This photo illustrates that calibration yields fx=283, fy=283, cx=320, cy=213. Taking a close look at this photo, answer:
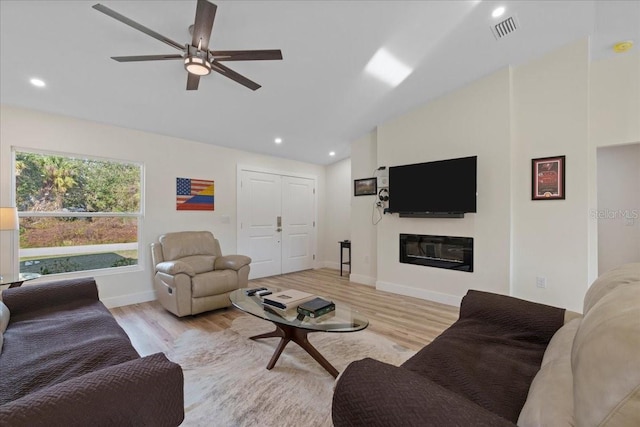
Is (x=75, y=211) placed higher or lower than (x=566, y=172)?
lower

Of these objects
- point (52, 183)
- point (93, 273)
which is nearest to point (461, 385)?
point (93, 273)

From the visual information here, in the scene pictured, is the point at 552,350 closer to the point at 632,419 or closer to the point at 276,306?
the point at 632,419

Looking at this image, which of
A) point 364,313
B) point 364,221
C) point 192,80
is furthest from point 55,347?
point 364,221

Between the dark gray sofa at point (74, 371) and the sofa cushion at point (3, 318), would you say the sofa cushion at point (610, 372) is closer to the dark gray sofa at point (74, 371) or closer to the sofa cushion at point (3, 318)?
the dark gray sofa at point (74, 371)

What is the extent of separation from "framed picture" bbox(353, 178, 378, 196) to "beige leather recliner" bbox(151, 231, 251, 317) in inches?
88.5

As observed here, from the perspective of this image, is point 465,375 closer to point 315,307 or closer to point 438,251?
point 315,307

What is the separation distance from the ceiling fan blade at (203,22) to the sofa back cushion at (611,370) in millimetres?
2141

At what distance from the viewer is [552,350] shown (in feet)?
4.08

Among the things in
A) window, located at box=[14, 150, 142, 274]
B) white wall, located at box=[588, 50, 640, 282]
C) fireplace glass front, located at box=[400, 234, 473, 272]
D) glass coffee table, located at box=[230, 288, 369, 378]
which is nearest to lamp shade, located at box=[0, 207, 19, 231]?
window, located at box=[14, 150, 142, 274]

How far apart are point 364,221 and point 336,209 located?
1367mm

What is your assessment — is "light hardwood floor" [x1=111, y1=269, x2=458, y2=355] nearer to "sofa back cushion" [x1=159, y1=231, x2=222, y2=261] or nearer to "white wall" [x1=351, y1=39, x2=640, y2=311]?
"white wall" [x1=351, y1=39, x2=640, y2=311]

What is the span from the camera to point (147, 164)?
3881 millimetres

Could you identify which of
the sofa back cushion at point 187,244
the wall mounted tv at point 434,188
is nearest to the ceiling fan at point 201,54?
the sofa back cushion at point 187,244

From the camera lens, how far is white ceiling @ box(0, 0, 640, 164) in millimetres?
2135
